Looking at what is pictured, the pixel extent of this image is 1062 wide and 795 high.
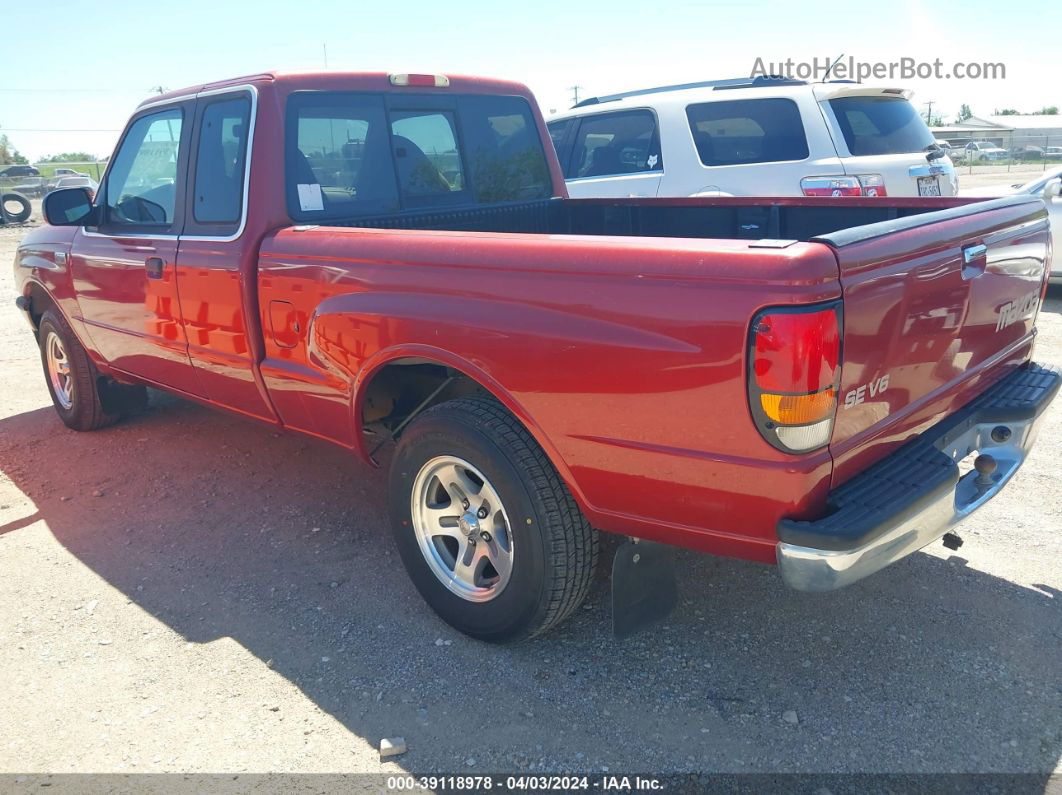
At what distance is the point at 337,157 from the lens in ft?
12.9

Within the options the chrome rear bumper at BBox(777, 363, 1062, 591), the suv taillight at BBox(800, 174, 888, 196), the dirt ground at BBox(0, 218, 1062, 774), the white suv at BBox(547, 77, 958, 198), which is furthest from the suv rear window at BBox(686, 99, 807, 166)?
the chrome rear bumper at BBox(777, 363, 1062, 591)

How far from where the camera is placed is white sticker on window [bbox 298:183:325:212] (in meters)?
3.79

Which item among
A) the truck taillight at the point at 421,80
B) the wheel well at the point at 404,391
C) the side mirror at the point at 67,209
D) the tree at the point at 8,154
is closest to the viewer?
the wheel well at the point at 404,391

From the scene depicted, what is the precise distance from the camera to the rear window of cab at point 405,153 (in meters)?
3.84

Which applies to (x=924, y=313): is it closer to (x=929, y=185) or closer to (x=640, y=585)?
(x=640, y=585)

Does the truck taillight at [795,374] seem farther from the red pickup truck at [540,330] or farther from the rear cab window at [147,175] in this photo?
the rear cab window at [147,175]

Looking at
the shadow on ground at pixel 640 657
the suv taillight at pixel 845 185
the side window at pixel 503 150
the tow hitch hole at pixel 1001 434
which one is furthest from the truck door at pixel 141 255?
the suv taillight at pixel 845 185

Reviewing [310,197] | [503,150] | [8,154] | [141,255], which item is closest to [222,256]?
[310,197]

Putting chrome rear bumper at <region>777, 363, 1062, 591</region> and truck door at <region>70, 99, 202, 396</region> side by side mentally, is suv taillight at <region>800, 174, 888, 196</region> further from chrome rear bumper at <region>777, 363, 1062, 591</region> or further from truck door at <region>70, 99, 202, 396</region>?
truck door at <region>70, 99, 202, 396</region>

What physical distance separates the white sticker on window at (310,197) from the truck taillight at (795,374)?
228 centimetres

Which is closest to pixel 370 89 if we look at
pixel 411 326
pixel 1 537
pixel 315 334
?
pixel 315 334

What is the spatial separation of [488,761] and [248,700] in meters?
0.90

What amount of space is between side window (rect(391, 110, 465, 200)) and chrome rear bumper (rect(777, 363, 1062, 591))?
2.53 metres

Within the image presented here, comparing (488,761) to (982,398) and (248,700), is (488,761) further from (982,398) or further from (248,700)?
(982,398)
